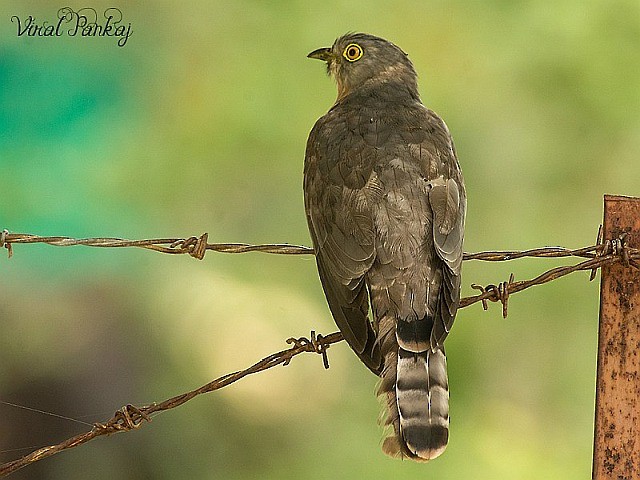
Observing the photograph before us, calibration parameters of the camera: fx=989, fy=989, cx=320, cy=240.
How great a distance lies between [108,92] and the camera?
23.1 ft

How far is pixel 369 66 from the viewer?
4.21 metres

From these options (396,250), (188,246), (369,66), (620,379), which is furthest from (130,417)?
(369,66)

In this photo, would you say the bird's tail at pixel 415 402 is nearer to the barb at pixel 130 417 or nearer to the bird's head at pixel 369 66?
the barb at pixel 130 417

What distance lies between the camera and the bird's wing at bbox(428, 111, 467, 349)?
3.06 meters

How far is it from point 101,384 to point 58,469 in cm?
59

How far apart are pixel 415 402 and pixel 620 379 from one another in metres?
0.57

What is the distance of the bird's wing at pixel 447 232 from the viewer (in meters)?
3.06

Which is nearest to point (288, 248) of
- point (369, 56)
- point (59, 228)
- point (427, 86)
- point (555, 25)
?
point (369, 56)

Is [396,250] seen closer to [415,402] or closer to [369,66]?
[415,402]

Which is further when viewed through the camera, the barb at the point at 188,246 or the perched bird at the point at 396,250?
the perched bird at the point at 396,250

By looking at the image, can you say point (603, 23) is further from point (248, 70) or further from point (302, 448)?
point (302, 448)

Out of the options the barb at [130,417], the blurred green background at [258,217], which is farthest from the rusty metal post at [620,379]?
the blurred green background at [258,217]

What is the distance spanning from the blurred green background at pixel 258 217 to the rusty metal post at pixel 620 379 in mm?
3308

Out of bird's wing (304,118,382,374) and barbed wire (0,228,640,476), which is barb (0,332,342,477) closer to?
barbed wire (0,228,640,476)
